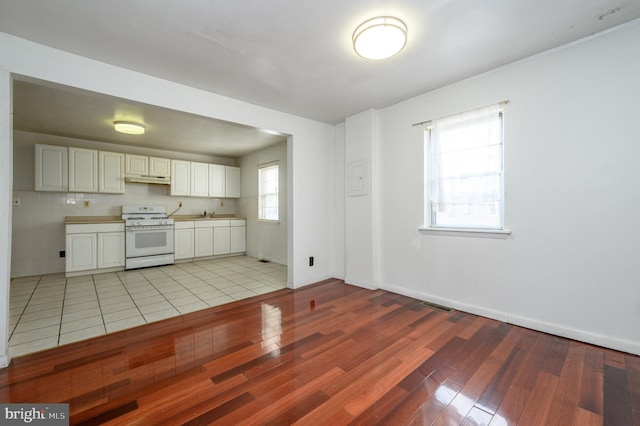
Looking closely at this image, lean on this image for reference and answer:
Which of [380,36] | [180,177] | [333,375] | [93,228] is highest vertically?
[380,36]

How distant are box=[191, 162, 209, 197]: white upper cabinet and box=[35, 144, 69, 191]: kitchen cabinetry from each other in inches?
83.0

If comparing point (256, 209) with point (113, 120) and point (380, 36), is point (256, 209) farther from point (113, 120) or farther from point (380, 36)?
point (380, 36)

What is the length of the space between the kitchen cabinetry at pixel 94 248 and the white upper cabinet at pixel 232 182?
7.75ft

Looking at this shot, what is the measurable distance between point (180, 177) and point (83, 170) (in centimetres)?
162

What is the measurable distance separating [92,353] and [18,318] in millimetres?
1456

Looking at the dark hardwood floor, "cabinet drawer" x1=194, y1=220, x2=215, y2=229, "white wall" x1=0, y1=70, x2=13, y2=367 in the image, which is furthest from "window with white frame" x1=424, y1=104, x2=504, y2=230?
"cabinet drawer" x1=194, y1=220, x2=215, y2=229

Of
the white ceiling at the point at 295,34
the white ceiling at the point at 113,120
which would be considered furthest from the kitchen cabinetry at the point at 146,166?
the white ceiling at the point at 295,34

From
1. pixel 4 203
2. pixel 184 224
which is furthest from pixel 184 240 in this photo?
pixel 4 203

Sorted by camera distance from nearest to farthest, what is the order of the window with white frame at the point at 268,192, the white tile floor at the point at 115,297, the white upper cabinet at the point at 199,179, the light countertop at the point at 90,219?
1. the white tile floor at the point at 115,297
2. the light countertop at the point at 90,219
3. the window with white frame at the point at 268,192
4. the white upper cabinet at the point at 199,179

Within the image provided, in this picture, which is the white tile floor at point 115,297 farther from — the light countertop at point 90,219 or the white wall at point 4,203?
the light countertop at point 90,219

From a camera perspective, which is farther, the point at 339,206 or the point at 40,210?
the point at 40,210

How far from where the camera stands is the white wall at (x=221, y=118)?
2.00 metres

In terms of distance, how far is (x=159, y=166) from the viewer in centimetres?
560

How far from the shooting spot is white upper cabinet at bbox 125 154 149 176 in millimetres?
5234
